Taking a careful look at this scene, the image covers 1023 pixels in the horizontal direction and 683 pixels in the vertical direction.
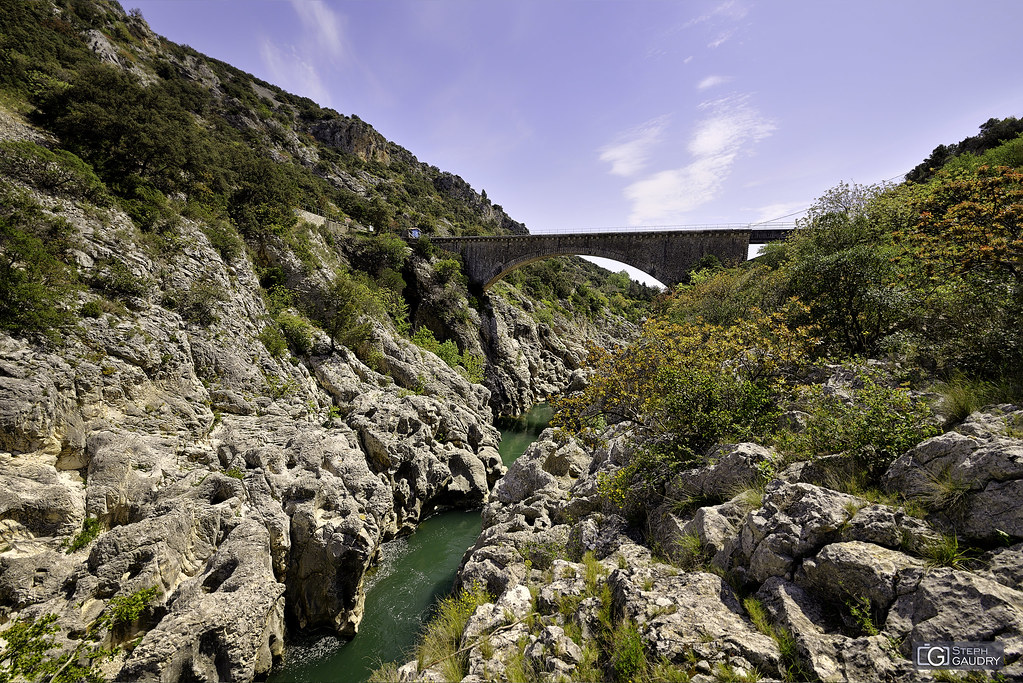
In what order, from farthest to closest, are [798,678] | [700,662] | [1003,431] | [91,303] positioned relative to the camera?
1. [91,303]
2. [1003,431]
3. [700,662]
4. [798,678]

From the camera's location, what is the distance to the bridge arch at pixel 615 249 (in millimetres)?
33000

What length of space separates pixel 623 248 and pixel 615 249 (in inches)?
29.6

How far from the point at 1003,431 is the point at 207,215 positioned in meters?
27.8

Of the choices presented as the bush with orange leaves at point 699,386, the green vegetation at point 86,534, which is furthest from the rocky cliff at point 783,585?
the green vegetation at point 86,534

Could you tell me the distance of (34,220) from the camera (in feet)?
39.0

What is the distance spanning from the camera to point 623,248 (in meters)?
36.8

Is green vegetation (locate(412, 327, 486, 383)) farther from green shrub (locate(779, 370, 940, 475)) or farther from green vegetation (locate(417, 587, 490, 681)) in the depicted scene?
green shrub (locate(779, 370, 940, 475))

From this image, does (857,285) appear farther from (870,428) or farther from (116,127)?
(116,127)

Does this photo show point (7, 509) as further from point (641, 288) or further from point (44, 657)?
point (641, 288)

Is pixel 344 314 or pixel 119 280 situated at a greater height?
pixel 119 280

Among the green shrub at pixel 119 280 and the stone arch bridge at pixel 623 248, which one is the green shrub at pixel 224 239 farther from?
the stone arch bridge at pixel 623 248

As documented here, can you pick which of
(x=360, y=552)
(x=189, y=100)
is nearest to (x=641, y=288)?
(x=189, y=100)

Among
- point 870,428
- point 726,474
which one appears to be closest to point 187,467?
point 726,474

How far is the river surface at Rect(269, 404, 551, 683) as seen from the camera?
905 cm
